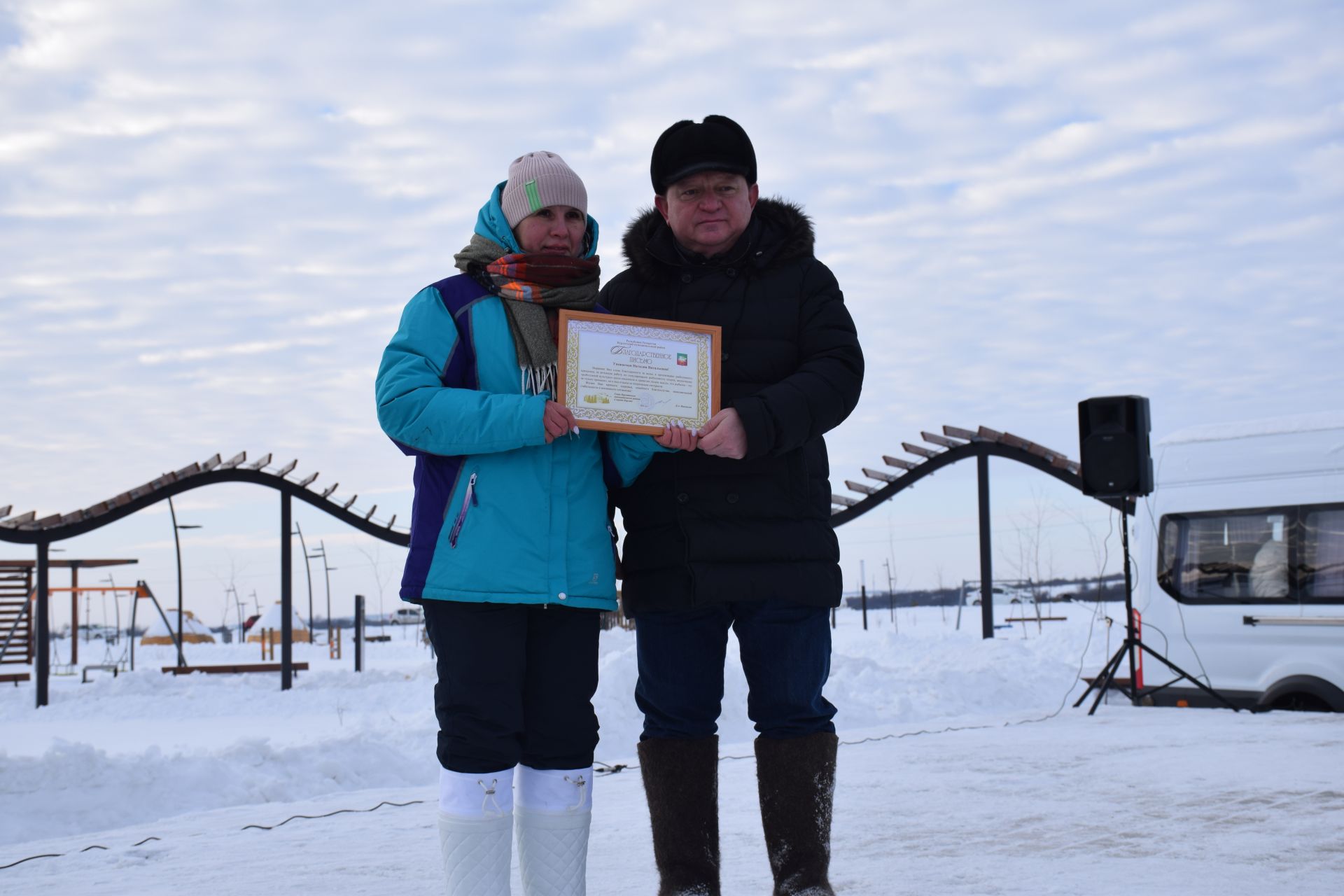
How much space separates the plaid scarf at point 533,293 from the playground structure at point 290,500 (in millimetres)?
10206

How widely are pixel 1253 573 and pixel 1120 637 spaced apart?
9.67 metres

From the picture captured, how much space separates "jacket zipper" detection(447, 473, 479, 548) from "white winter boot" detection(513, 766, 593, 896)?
550mm

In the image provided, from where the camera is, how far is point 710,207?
2.79 meters

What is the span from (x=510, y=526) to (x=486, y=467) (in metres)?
0.15

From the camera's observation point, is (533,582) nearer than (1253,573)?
Yes

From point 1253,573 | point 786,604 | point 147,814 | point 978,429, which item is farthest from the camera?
point 978,429

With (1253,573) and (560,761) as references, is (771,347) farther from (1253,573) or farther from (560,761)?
(1253,573)

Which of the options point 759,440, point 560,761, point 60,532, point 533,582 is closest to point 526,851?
point 560,761

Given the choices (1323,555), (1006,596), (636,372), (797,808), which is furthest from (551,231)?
(1006,596)

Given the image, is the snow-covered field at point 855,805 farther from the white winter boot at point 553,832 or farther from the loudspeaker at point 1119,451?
the loudspeaker at point 1119,451

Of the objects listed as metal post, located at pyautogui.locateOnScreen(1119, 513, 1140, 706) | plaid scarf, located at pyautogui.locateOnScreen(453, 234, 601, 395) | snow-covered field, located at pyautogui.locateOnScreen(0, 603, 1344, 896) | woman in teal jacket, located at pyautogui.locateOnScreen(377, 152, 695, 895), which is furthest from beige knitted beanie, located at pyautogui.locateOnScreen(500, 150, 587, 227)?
metal post, located at pyautogui.locateOnScreen(1119, 513, 1140, 706)

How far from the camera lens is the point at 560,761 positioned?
98.0 inches

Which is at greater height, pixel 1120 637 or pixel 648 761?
pixel 648 761

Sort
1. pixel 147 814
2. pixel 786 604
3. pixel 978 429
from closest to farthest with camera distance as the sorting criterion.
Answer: pixel 786 604 < pixel 147 814 < pixel 978 429
